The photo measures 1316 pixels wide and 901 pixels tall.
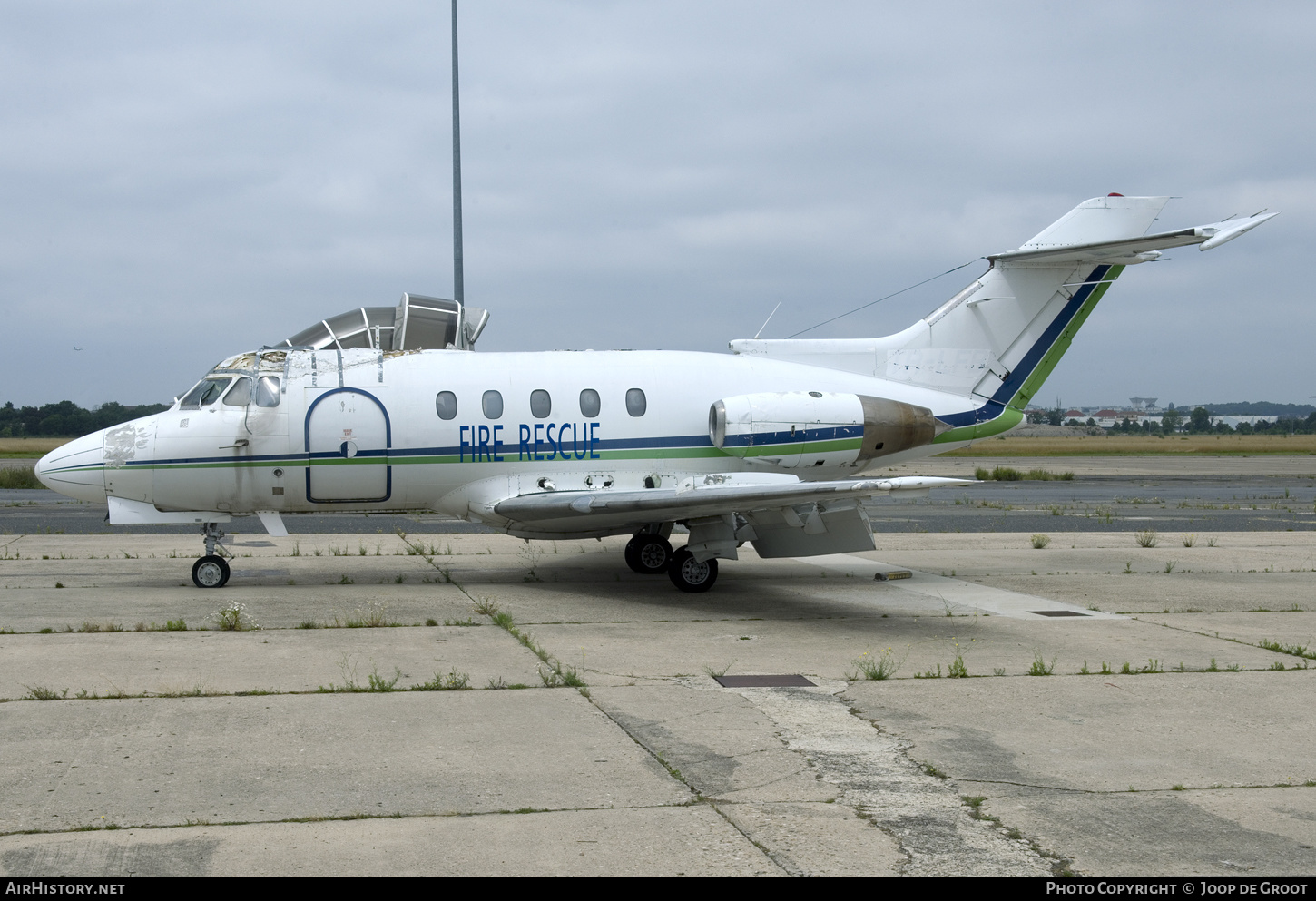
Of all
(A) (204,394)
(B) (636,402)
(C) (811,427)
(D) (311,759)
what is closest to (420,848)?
(D) (311,759)

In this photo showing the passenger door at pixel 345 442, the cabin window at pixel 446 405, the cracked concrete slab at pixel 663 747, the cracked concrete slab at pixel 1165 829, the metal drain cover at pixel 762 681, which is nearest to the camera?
the cracked concrete slab at pixel 1165 829

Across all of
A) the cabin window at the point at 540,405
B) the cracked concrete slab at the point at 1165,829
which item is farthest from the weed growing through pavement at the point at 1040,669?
the cabin window at the point at 540,405

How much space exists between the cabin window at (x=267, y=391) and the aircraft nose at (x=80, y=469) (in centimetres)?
192

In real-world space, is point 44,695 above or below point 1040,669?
above

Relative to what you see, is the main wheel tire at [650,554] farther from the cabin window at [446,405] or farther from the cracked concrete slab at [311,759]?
the cracked concrete slab at [311,759]

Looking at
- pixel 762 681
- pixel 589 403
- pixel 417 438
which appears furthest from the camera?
pixel 589 403

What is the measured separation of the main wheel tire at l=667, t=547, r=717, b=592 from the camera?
14062mm

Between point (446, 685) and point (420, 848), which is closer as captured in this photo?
point (420, 848)

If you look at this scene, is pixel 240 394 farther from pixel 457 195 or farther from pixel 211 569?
pixel 457 195

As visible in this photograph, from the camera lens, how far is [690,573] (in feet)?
46.2

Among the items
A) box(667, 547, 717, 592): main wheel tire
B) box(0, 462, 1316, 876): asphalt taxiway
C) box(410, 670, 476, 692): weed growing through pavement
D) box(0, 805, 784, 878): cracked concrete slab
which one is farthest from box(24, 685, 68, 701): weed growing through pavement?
box(667, 547, 717, 592): main wheel tire

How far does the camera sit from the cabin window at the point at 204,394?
46.5 feet

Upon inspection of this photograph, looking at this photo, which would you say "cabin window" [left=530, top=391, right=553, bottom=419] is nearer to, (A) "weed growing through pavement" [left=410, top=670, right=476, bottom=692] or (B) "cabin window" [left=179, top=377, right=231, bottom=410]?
(B) "cabin window" [left=179, top=377, right=231, bottom=410]

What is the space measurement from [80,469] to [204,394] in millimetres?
1710
